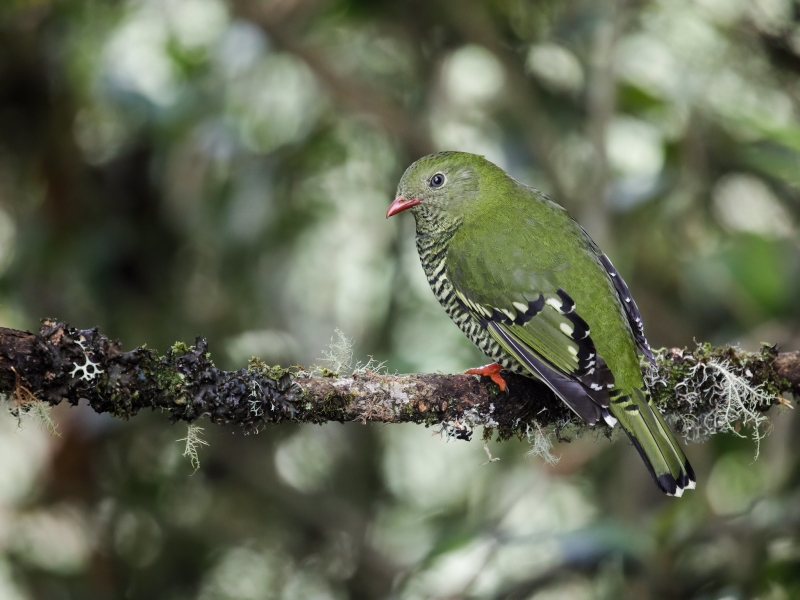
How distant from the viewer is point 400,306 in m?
5.62

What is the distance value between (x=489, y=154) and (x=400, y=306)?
110 centimetres

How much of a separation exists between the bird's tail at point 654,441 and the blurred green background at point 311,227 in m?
1.31

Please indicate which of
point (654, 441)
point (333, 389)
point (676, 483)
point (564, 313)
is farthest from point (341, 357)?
point (676, 483)

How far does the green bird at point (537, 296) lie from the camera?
329 centimetres

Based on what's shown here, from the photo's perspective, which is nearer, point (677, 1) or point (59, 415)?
point (59, 415)

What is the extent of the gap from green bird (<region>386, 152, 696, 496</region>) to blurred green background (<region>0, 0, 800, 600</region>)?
85cm

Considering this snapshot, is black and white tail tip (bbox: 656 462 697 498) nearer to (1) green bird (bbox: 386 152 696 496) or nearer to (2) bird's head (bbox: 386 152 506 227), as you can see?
(1) green bird (bbox: 386 152 696 496)

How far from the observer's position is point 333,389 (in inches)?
113

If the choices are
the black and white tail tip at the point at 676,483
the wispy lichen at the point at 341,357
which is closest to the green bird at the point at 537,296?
the black and white tail tip at the point at 676,483

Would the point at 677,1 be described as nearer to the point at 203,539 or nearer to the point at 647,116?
the point at 647,116

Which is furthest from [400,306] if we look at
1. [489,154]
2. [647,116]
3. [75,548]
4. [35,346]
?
[35,346]

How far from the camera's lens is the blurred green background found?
4941mm

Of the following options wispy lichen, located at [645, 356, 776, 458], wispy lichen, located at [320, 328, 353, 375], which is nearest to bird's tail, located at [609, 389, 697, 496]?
wispy lichen, located at [645, 356, 776, 458]

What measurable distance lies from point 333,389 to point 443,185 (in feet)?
5.55
